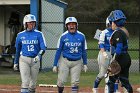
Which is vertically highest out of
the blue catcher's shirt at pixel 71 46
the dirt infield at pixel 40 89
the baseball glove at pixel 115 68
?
the blue catcher's shirt at pixel 71 46

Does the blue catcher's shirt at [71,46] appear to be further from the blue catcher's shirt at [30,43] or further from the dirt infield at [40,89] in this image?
the dirt infield at [40,89]

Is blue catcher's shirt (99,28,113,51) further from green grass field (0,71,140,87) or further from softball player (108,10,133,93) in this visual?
green grass field (0,71,140,87)

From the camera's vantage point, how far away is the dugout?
21.3 m

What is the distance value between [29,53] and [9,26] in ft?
33.3

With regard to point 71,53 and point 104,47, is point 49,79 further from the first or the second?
point 71,53

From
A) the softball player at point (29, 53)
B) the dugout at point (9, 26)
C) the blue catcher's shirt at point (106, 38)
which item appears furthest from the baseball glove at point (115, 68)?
the dugout at point (9, 26)

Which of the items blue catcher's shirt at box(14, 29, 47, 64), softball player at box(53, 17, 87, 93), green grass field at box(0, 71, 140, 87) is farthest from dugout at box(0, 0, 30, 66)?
softball player at box(53, 17, 87, 93)

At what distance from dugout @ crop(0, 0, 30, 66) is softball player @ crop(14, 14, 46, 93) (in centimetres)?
859

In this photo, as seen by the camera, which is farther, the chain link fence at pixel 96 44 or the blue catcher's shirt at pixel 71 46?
the chain link fence at pixel 96 44

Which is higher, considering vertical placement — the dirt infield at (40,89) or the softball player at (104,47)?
the softball player at (104,47)

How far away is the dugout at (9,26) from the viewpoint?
21.3 metres

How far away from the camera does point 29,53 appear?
39.7ft

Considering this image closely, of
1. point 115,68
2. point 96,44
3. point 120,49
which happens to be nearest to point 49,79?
point 115,68

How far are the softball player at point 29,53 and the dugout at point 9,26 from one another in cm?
859
